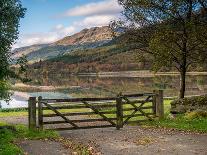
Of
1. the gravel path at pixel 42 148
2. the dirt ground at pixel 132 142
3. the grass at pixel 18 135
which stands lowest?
the dirt ground at pixel 132 142

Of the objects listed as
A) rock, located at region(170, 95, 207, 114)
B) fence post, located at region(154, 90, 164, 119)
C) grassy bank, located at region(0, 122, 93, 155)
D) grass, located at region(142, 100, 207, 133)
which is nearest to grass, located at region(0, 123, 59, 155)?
grassy bank, located at region(0, 122, 93, 155)

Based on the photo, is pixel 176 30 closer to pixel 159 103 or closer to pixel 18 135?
pixel 159 103

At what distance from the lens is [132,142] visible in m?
23.2

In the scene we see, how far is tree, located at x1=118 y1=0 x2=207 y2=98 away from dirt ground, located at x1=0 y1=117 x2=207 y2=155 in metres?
12.3

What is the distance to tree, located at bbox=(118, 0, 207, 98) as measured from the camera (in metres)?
37.7

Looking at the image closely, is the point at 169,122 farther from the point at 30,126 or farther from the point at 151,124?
the point at 30,126

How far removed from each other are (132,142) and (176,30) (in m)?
19.0

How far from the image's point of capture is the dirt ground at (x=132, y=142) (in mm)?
20359

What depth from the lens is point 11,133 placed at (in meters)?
26.4

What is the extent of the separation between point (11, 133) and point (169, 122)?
11.8 metres

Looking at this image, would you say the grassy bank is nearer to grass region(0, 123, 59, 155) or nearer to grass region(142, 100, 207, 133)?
grass region(0, 123, 59, 155)

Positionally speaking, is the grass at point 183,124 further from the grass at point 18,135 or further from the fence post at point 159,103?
the grass at point 18,135

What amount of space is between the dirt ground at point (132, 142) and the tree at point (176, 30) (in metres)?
12.3

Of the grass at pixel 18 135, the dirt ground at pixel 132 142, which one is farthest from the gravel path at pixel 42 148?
the grass at pixel 18 135
